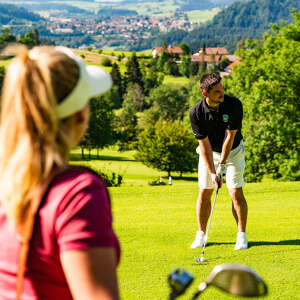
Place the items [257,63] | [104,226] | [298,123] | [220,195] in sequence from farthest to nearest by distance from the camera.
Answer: [257,63]
[298,123]
[220,195]
[104,226]

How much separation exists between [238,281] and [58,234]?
0.65 meters

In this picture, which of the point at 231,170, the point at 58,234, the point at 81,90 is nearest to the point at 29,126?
the point at 81,90

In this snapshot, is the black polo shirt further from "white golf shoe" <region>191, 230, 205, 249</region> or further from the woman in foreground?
the woman in foreground

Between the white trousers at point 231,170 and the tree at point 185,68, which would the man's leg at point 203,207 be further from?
the tree at point 185,68

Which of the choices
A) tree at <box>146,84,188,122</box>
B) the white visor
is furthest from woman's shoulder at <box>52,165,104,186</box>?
tree at <box>146,84,188,122</box>

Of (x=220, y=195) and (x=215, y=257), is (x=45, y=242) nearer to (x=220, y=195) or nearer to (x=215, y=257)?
(x=215, y=257)

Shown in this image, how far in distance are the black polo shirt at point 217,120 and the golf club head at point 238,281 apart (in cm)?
412

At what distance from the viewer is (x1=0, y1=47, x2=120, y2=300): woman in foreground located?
128 centimetres

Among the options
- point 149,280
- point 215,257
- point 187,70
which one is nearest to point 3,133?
point 149,280

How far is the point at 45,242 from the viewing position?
133 centimetres

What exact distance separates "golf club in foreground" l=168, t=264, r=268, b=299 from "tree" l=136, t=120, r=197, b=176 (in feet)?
150

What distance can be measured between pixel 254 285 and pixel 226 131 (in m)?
4.28

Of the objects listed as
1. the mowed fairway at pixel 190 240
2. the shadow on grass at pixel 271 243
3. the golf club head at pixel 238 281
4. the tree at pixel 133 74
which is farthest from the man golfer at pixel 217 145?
the tree at pixel 133 74

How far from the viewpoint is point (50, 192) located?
4.45 ft
